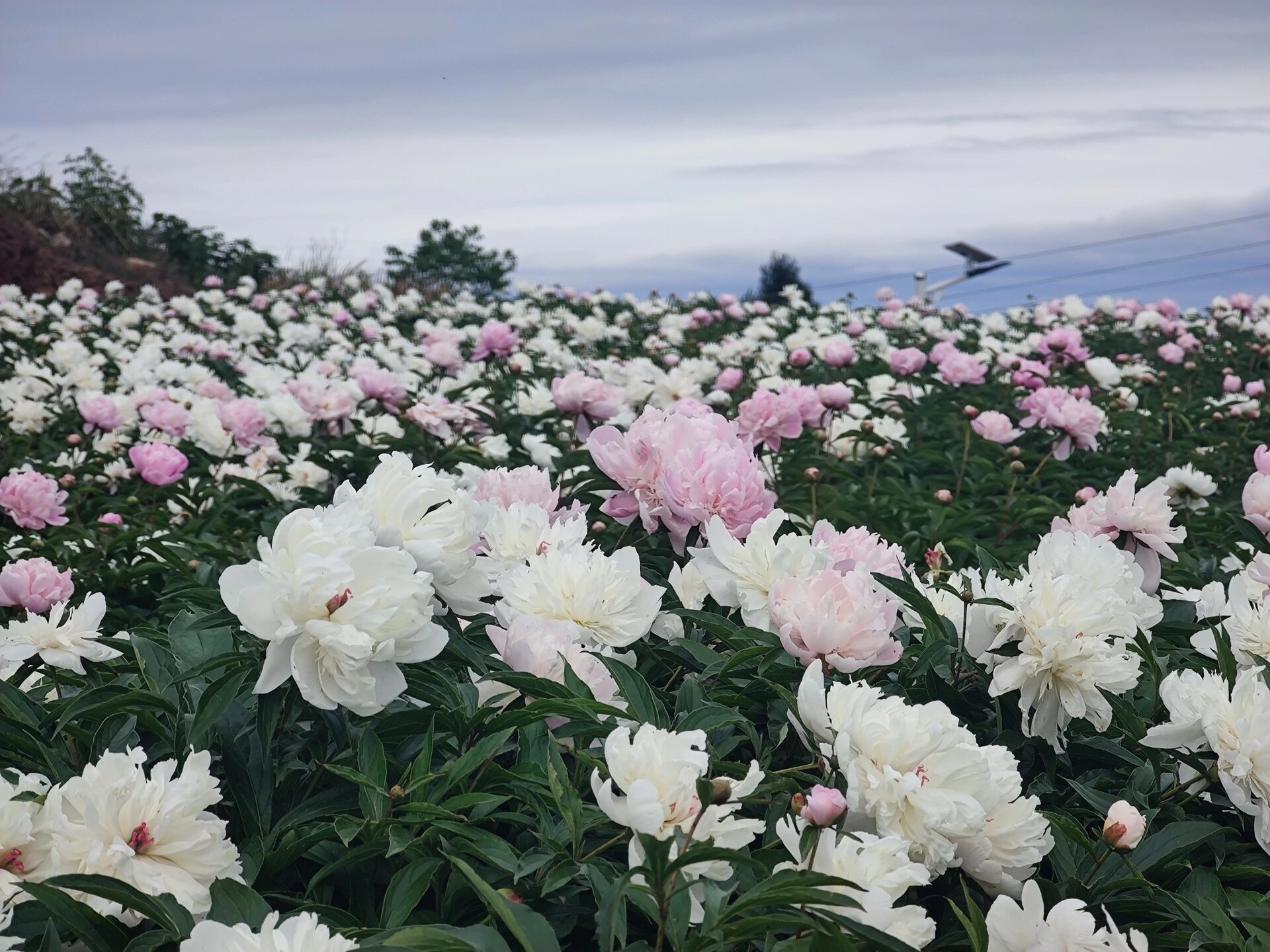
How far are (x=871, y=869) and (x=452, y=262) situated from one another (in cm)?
1651

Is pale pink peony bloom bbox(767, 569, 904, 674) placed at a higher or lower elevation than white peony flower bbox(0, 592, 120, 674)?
higher

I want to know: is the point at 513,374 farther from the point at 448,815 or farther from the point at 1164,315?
the point at 1164,315

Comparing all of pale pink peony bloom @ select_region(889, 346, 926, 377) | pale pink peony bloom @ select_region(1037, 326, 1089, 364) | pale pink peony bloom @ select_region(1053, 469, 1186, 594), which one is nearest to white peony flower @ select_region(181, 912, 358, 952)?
pale pink peony bloom @ select_region(1053, 469, 1186, 594)

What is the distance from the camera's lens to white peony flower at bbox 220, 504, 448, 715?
1.08 meters

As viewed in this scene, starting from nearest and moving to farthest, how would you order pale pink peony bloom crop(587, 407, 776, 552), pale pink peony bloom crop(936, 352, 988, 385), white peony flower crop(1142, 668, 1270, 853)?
1. white peony flower crop(1142, 668, 1270, 853)
2. pale pink peony bloom crop(587, 407, 776, 552)
3. pale pink peony bloom crop(936, 352, 988, 385)

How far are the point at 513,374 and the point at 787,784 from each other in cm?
356

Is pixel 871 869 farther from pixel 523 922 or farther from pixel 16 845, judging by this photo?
pixel 16 845

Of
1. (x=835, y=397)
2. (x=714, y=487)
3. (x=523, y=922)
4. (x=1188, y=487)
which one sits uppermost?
(x=714, y=487)

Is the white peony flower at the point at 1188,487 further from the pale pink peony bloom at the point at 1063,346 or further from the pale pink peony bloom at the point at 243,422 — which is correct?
the pale pink peony bloom at the point at 243,422

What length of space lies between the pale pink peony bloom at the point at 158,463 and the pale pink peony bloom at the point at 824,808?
98.5 inches

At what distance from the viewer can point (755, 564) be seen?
1.53 m

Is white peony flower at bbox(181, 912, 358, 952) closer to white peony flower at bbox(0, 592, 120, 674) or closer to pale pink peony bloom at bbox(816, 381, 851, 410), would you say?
white peony flower at bbox(0, 592, 120, 674)

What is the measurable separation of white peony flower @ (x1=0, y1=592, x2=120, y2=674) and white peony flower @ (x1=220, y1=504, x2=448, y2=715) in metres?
0.63

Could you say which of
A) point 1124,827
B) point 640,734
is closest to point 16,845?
point 640,734
